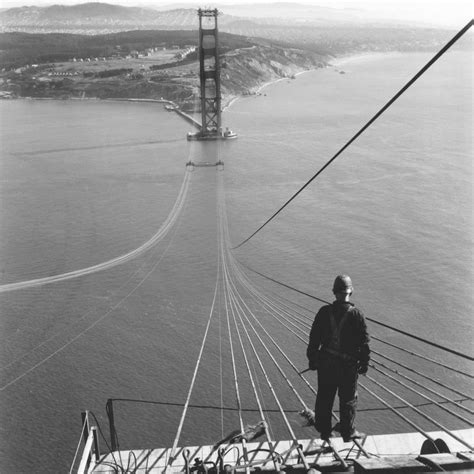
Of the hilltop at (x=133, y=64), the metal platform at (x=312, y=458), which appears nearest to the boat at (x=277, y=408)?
the metal platform at (x=312, y=458)

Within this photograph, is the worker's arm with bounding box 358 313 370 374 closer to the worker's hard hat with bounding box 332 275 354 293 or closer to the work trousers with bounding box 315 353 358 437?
the work trousers with bounding box 315 353 358 437

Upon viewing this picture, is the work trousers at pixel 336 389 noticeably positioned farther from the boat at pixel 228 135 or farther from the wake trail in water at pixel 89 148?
the boat at pixel 228 135

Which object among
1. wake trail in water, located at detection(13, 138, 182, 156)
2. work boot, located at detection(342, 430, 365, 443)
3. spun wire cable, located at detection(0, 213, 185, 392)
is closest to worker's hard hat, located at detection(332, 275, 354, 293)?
work boot, located at detection(342, 430, 365, 443)

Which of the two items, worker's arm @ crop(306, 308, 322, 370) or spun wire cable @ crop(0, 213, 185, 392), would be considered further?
spun wire cable @ crop(0, 213, 185, 392)

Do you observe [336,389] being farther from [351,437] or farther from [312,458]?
[312,458]

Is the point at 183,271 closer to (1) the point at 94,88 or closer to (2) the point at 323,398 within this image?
(2) the point at 323,398

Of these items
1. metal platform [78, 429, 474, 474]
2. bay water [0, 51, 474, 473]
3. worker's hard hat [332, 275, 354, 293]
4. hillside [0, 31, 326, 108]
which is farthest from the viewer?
hillside [0, 31, 326, 108]

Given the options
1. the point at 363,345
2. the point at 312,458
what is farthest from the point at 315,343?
the point at 312,458
